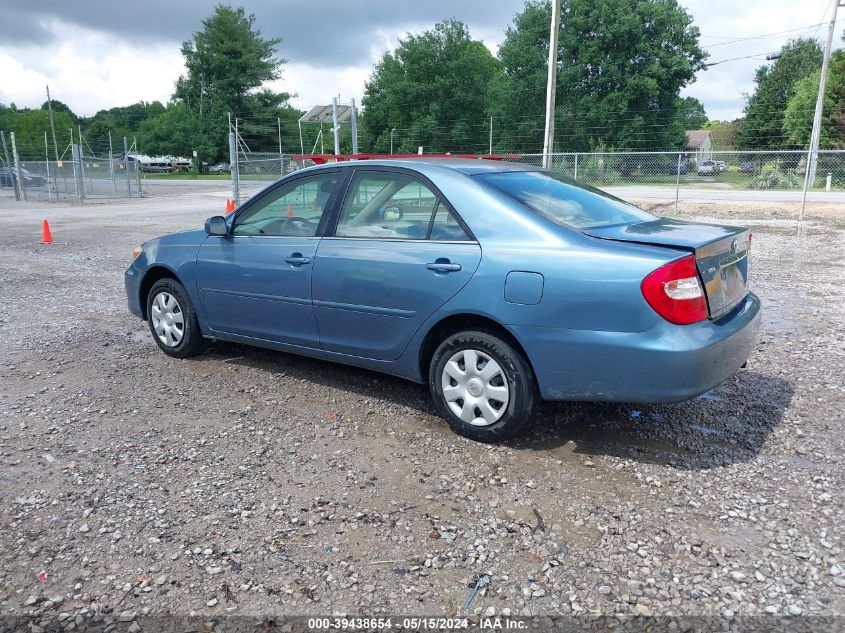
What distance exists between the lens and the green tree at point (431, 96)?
5431cm

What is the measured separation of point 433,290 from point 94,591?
223 cm

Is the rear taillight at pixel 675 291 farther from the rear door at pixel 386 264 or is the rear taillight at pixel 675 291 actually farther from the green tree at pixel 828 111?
the green tree at pixel 828 111

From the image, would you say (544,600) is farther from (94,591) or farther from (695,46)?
(695,46)

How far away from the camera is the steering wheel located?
469 cm

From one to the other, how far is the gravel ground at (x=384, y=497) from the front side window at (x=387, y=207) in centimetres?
119

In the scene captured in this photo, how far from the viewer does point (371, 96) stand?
203ft

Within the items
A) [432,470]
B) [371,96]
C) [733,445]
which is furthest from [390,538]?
[371,96]

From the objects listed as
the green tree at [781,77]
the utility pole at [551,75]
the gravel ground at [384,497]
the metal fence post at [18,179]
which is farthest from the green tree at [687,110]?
the gravel ground at [384,497]

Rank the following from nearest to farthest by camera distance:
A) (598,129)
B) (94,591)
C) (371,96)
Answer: (94,591) < (598,129) < (371,96)

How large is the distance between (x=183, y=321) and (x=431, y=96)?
55668 mm

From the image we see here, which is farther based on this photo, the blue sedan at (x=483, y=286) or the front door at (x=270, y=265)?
the front door at (x=270, y=265)

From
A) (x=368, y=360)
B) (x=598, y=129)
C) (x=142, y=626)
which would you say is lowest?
(x=142, y=626)

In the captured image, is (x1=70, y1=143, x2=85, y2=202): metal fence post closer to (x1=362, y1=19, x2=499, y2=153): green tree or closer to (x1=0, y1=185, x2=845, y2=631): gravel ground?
(x1=0, y1=185, x2=845, y2=631): gravel ground

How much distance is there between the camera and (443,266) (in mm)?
3924
